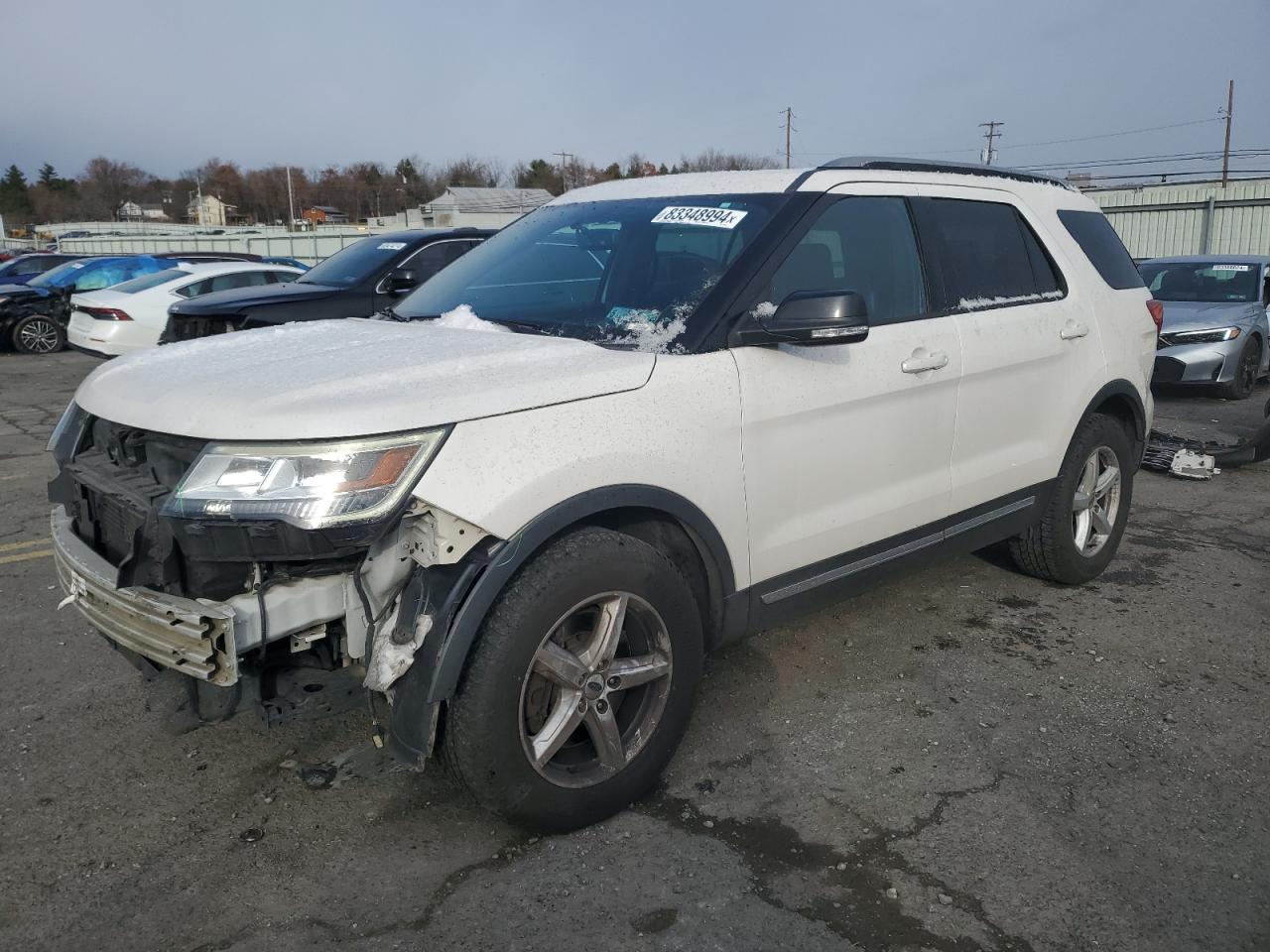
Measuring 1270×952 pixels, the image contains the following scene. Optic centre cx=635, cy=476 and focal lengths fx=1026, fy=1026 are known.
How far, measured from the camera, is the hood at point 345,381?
2.54m

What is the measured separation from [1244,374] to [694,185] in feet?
33.2

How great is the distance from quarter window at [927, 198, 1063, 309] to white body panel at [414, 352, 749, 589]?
1.37m

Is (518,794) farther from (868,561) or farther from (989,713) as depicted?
(989,713)

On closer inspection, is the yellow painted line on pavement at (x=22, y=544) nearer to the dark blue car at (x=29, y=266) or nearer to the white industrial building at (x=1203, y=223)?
the dark blue car at (x=29, y=266)

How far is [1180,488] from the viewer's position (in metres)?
7.31

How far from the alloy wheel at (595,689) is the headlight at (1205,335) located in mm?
10400

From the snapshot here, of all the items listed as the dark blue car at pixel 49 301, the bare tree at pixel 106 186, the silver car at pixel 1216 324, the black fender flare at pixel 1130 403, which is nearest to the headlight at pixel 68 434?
the black fender flare at pixel 1130 403

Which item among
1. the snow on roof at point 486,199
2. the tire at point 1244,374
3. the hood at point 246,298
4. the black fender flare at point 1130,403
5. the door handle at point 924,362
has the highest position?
the snow on roof at point 486,199

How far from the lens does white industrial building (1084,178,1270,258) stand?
86.6 feet

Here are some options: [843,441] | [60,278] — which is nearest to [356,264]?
[843,441]

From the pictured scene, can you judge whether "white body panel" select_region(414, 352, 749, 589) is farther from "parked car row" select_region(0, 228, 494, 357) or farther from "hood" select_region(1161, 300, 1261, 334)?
"hood" select_region(1161, 300, 1261, 334)

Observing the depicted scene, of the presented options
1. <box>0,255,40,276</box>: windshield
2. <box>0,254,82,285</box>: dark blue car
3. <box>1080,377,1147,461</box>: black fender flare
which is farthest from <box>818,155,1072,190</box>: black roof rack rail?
<box>0,255,40,276</box>: windshield

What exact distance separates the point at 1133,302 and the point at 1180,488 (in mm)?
2804

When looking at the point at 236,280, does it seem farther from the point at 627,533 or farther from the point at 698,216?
the point at 627,533
